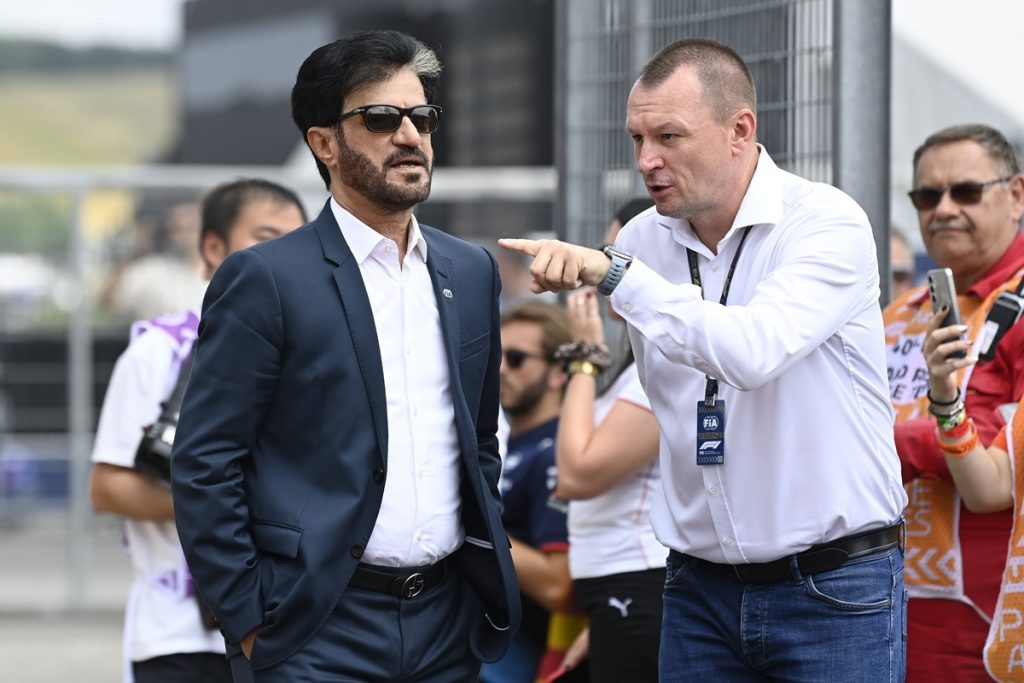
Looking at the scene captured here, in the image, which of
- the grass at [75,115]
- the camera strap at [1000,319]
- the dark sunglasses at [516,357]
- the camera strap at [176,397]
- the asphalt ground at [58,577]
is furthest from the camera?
the grass at [75,115]

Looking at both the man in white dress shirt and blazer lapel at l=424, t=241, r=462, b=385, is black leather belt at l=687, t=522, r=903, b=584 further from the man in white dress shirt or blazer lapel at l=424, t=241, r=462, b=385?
blazer lapel at l=424, t=241, r=462, b=385

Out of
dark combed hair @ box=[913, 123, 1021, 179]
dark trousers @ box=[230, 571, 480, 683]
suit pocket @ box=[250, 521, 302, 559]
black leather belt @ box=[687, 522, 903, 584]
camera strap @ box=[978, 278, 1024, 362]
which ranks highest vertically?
dark combed hair @ box=[913, 123, 1021, 179]

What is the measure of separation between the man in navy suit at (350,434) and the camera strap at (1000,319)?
148cm

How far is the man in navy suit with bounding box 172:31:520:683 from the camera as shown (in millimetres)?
3219

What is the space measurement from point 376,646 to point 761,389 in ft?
3.34

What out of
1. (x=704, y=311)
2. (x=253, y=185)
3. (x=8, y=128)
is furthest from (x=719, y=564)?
(x=8, y=128)

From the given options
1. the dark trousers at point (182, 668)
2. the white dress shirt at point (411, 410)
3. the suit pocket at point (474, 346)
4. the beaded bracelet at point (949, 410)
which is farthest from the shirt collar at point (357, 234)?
the dark trousers at point (182, 668)

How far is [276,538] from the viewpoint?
3.24m

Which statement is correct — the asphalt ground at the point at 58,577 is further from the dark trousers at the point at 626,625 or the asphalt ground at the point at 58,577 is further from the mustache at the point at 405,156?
the mustache at the point at 405,156

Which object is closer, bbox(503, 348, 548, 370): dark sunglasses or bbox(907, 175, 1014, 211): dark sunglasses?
bbox(907, 175, 1014, 211): dark sunglasses

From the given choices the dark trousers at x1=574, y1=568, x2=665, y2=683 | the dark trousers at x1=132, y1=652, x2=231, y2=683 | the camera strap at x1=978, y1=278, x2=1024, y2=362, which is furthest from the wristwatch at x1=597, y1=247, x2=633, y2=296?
the dark trousers at x1=132, y1=652, x2=231, y2=683

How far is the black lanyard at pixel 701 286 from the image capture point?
343cm

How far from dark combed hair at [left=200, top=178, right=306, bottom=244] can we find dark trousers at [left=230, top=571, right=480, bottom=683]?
1979mm

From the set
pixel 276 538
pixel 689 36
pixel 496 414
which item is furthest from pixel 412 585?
pixel 689 36
